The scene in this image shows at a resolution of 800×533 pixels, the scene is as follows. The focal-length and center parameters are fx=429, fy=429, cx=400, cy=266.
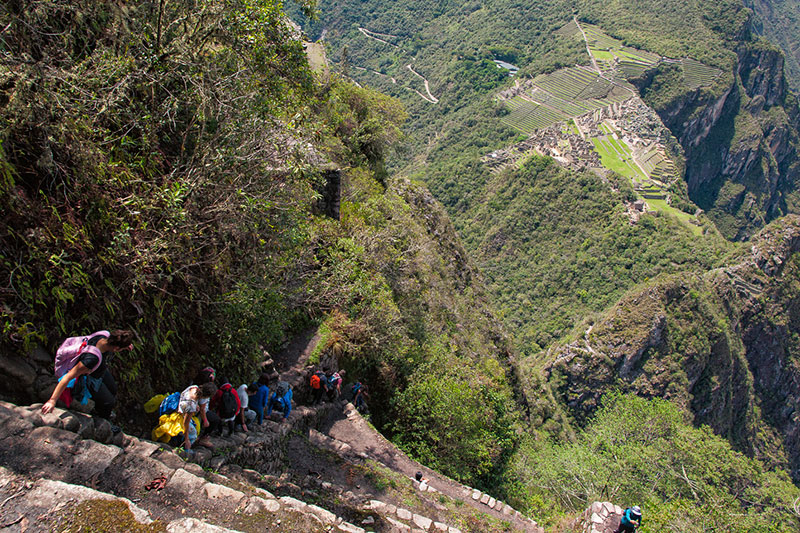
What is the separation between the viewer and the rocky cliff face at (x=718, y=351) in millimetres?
56531

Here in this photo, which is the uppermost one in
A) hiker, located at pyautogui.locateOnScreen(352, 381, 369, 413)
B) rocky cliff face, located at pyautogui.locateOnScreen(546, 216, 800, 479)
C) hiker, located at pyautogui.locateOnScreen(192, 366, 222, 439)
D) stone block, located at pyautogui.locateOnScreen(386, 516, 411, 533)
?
hiker, located at pyautogui.locateOnScreen(192, 366, 222, 439)

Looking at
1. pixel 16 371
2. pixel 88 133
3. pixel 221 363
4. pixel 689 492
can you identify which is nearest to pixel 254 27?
pixel 88 133

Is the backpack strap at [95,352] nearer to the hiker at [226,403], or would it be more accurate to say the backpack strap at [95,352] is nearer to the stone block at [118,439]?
the stone block at [118,439]

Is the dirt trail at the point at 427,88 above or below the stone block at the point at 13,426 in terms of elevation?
above

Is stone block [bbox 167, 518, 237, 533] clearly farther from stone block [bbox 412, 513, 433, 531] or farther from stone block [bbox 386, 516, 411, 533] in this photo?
stone block [bbox 412, 513, 433, 531]

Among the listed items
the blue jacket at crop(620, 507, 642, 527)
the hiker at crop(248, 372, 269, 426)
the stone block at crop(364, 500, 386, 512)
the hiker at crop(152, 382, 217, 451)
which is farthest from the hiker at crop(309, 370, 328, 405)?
the blue jacket at crop(620, 507, 642, 527)

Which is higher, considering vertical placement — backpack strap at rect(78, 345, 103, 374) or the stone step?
backpack strap at rect(78, 345, 103, 374)

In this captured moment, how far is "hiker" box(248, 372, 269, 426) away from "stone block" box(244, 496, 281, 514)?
2.84 m

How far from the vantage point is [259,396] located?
8.30 meters

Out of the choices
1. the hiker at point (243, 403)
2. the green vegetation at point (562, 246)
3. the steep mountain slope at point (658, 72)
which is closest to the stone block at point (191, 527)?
the hiker at point (243, 403)

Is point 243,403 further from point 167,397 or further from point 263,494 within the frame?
point 263,494

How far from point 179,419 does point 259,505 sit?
5.53ft

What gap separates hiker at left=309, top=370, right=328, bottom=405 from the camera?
11289mm

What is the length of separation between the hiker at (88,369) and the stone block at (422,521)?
19.8 ft
